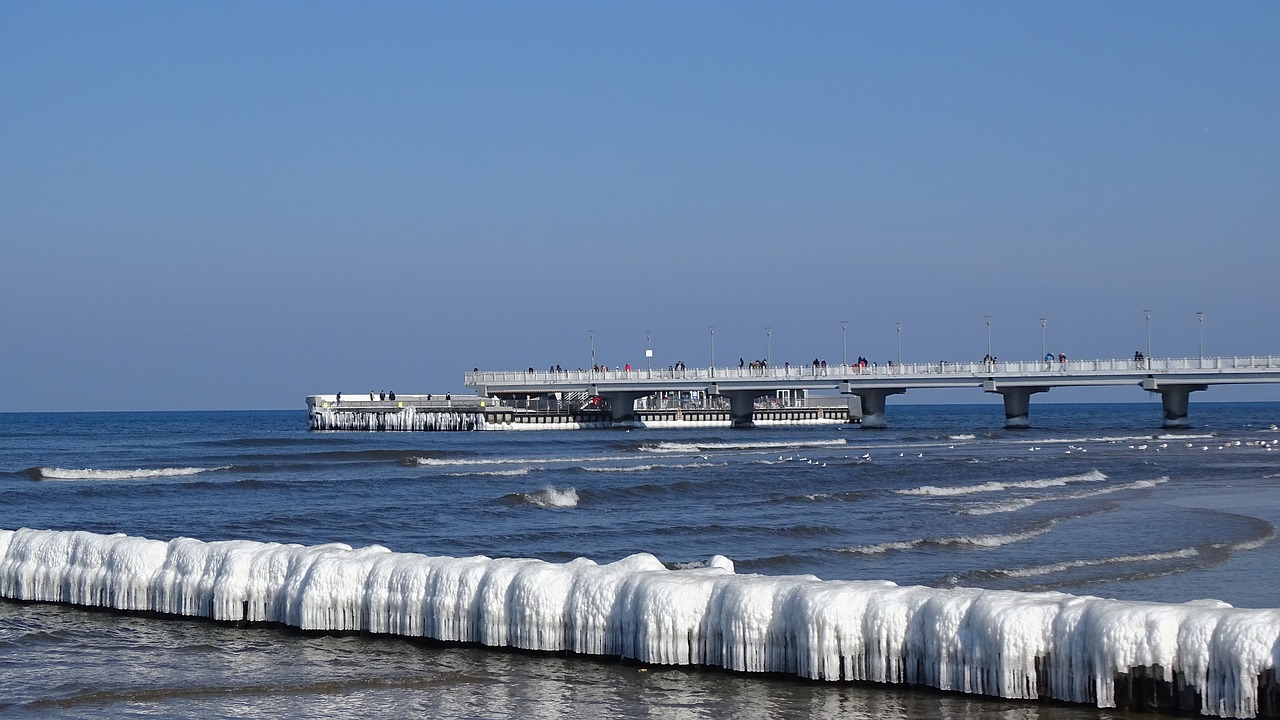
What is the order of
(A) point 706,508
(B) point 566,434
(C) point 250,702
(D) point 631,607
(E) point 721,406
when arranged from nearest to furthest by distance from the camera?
(C) point 250,702 → (D) point 631,607 → (A) point 706,508 → (B) point 566,434 → (E) point 721,406

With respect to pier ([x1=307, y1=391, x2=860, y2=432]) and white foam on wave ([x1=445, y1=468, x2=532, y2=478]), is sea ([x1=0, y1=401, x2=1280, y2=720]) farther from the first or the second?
pier ([x1=307, y1=391, x2=860, y2=432])

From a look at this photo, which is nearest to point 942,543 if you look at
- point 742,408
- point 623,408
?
point 623,408

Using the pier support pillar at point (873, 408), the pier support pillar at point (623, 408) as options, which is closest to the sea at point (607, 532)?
A: the pier support pillar at point (873, 408)

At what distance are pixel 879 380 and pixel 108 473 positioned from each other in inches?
1900

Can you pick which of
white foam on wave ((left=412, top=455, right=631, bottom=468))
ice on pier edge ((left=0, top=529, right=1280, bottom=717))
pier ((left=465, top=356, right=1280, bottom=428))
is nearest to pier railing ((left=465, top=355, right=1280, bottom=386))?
pier ((left=465, top=356, right=1280, bottom=428))

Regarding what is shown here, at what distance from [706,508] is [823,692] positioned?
19208 mm

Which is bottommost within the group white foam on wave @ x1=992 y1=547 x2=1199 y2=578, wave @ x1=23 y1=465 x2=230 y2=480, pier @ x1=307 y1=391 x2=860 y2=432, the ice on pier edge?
white foam on wave @ x1=992 y1=547 x2=1199 y2=578

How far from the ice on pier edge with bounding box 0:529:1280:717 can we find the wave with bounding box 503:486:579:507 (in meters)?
16.4

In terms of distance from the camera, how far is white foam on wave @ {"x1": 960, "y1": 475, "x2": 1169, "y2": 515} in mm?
28094

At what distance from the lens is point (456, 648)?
488 inches

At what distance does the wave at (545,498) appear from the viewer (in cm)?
3111

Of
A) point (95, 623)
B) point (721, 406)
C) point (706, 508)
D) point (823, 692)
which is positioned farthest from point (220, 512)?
point (721, 406)

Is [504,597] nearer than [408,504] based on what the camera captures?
Yes

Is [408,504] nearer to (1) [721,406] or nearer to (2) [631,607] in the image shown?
(2) [631,607]
